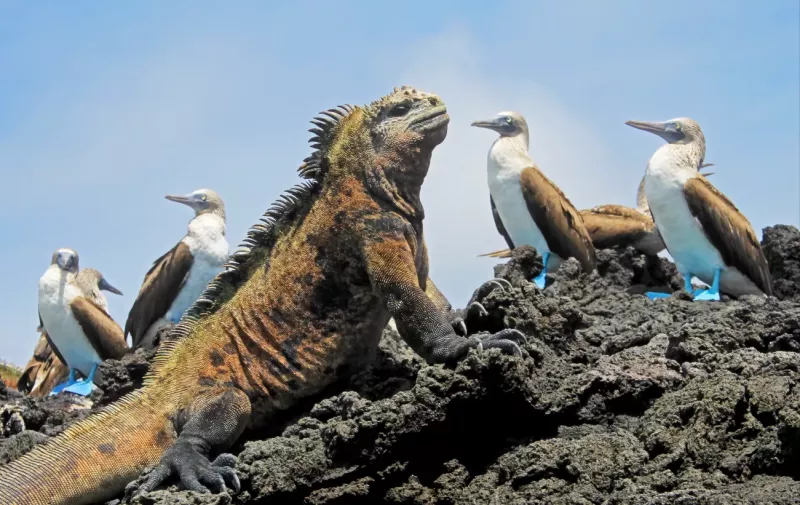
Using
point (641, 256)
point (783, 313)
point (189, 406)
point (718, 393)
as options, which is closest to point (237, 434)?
point (189, 406)

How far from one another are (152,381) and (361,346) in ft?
4.22

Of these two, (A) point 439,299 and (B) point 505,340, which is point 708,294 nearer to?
(A) point 439,299

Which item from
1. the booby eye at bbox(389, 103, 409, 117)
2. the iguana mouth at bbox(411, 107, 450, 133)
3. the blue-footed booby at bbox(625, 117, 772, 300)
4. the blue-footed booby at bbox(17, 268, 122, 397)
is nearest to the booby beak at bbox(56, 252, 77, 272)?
the blue-footed booby at bbox(17, 268, 122, 397)

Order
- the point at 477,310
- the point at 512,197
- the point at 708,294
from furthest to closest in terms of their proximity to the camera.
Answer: the point at 512,197, the point at 708,294, the point at 477,310

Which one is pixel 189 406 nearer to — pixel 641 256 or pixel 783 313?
pixel 783 313

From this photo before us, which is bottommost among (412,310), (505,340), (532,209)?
(505,340)

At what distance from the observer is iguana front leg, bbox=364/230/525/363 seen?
6.44 meters

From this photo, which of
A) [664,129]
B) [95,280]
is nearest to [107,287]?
[95,280]

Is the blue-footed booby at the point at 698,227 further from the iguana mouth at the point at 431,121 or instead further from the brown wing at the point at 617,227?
the iguana mouth at the point at 431,121

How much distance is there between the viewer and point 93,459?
663 cm

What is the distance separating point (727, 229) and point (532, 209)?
2457 mm

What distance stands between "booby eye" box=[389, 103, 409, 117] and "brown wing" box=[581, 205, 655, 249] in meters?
7.29

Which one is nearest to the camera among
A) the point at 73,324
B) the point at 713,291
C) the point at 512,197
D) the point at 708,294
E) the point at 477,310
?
the point at 477,310

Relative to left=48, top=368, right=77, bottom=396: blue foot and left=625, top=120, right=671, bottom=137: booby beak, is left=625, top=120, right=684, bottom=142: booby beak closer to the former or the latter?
left=625, top=120, right=671, bottom=137: booby beak
